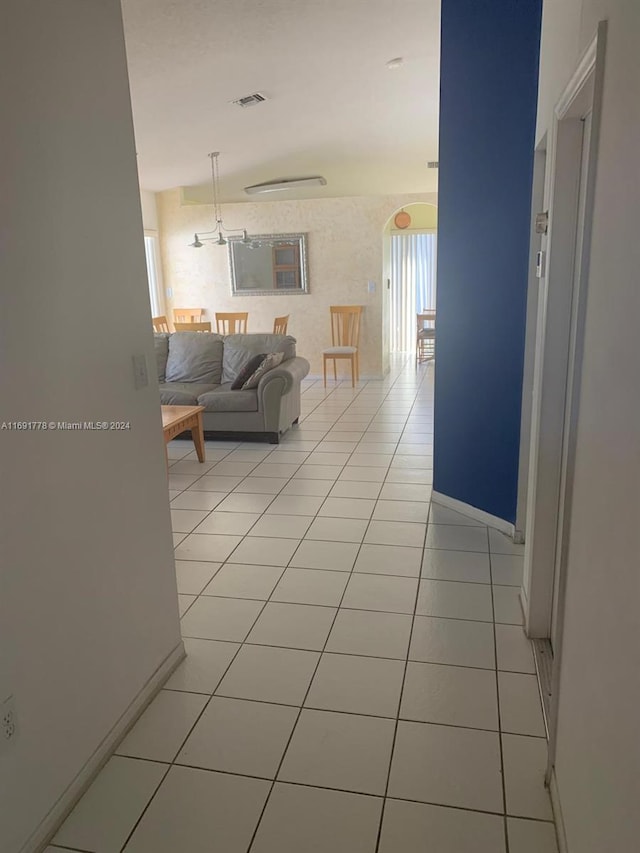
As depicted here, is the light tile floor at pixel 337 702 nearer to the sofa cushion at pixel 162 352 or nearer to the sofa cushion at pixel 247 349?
the sofa cushion at pixel 247 349

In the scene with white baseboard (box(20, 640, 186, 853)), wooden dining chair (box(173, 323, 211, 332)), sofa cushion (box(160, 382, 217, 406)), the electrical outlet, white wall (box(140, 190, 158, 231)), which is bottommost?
white baseboard (box(20, 640, 186, 853))

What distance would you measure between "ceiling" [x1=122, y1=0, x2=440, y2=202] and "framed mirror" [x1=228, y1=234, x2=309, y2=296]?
70 centimetres

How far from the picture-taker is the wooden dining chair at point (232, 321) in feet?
25.6

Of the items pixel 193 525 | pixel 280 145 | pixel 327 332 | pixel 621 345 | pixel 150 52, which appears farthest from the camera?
pixel 327 332

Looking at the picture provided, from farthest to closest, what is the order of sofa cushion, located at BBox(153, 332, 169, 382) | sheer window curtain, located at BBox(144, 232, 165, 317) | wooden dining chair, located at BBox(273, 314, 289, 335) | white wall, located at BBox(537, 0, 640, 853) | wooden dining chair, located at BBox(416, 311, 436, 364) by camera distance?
wooden dining chair, located at BBox(416, 311, 436, 364), sheer window curtain, located at BBox(144, 232, 165, 317), wooden dining chair, located at BBox(273, 314, 289, 335), sofa cushion, located at BBox(153, 332, 169, 382), white wall, located at BBox(537, 0, 640, 853)

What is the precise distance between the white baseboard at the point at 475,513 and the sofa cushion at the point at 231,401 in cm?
197

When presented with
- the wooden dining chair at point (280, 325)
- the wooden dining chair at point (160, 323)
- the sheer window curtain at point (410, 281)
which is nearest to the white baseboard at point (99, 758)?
the wooden dining chair at point (280, 325)

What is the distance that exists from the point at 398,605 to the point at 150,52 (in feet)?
12.1

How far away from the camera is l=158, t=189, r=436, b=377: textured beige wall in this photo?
7.78 meters

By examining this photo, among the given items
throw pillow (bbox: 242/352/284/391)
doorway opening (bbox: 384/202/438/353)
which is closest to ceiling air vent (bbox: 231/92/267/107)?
throw pillow (bbox: 242/352/284/391)

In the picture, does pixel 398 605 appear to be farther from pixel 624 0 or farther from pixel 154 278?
pixel 154 278

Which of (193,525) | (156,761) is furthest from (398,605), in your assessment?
(193,525)

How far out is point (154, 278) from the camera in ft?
27.5

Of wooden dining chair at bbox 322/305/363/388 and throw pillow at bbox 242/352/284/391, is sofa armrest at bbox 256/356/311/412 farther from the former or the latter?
wooden dining chair at bbox 322/305/363/388
